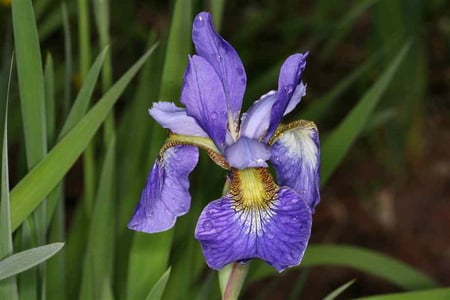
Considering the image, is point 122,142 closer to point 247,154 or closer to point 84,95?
point 84,95

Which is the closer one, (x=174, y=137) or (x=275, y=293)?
(x=174, y=137)

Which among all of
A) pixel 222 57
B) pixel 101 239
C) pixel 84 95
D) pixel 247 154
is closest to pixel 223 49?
pixel 222 57

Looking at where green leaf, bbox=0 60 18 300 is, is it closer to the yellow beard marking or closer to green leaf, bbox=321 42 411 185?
the yellow beard marking

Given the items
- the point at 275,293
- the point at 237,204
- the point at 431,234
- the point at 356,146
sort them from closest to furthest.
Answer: the point at 237,204, the point at 275,293, the point at 431,234, the point at 356,146

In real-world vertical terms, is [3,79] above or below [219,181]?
above

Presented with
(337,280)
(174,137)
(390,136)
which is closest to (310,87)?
(390,136)

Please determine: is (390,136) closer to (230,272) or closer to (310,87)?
(310,87)
